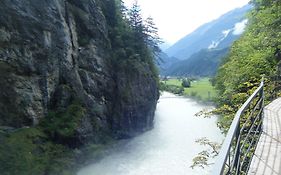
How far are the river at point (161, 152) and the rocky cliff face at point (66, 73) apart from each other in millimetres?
2949

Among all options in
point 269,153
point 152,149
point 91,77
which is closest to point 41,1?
point 91,77

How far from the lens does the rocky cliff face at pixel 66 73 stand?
30953 millimetres

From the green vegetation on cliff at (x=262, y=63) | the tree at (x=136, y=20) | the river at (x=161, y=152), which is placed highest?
the tree at (x=136, y=20)

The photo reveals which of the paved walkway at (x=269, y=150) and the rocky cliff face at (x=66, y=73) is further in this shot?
the rocky cliff face at (x=66, y=73)

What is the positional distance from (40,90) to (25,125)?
3.69 metres

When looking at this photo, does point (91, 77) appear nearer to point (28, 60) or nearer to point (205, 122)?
point (28, 60)

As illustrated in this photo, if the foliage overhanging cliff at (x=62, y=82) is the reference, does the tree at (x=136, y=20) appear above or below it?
above

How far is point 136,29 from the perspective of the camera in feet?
185

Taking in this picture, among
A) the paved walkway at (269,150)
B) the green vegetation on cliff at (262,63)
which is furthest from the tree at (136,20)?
the paved walkway at (269,150)

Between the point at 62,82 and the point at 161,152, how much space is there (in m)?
12.9

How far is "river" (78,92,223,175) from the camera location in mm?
32344

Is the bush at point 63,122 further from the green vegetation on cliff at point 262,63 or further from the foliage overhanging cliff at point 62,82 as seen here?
the green vegetation on cliff at point 262,63

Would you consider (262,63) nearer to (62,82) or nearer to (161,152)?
(161,152)

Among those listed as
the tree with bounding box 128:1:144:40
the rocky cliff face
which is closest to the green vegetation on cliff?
the rocky cliff face
